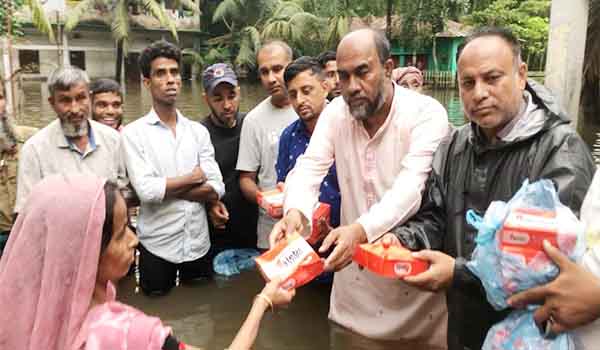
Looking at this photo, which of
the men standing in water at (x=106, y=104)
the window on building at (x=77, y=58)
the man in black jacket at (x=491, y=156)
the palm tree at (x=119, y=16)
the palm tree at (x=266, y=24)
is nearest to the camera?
the man in black jacket at (x=491, y=156)

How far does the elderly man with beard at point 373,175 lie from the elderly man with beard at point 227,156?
58.4 inches

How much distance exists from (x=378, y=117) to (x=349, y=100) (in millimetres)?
210

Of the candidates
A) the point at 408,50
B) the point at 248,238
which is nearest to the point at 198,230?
the point at 248,238

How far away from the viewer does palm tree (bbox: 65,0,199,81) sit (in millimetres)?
25422

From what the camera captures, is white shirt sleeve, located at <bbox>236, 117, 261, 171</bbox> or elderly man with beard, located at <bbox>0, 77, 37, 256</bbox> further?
white shirt sleeve, located at <bbox>236, 117, 261, 171</bbox>

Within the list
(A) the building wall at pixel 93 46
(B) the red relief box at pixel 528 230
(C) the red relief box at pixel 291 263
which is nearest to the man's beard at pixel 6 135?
(C) the red relief box at pixel 291 263

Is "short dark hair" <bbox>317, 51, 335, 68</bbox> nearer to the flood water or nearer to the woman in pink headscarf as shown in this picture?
the flood water

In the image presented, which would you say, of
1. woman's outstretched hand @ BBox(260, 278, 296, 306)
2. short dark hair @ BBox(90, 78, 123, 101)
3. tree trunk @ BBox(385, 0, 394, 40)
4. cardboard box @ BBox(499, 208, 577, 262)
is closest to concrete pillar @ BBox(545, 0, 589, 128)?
short dark hair @ BBox(90, 78, 123, 101)

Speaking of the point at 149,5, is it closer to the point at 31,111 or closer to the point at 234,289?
the point at 31,111

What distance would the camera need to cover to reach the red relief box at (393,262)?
2.15 meters

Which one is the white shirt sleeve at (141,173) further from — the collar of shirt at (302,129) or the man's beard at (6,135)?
the collar of shirt at (302,129)

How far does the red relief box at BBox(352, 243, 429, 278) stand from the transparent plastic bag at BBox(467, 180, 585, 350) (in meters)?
0.35

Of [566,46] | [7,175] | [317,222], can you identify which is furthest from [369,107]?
[566,46]

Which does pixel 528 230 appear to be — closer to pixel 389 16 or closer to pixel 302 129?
pixel 302 129
